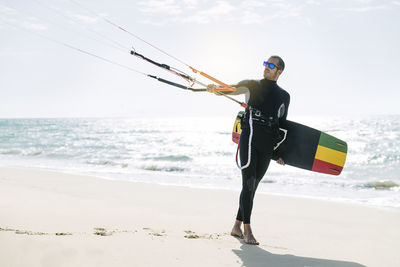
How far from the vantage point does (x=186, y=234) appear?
369 cm

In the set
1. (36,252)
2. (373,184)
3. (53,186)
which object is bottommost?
(53,186)

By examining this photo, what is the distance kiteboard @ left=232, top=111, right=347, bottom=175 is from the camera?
4.21 metres

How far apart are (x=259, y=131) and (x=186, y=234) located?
128 cm

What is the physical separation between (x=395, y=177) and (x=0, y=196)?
12.2 metres

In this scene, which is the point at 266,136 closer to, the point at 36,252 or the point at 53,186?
the point at 36,252

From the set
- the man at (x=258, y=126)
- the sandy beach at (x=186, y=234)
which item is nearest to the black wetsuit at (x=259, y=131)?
the man at (x=258, y=126)

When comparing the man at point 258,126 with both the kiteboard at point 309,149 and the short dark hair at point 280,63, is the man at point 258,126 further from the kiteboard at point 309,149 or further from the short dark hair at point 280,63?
the kiteboard at point 309,149

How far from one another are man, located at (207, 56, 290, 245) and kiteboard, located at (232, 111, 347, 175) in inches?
22.9

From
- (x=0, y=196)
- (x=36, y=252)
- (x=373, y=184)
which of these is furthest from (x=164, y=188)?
(x=373, y=184)

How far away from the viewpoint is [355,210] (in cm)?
613

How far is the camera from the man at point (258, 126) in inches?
139

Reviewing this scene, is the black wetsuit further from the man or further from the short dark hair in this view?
the short dark hair

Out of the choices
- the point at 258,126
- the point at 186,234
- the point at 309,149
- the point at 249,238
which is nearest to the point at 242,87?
the point at 258,126

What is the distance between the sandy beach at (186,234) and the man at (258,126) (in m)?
0.46
